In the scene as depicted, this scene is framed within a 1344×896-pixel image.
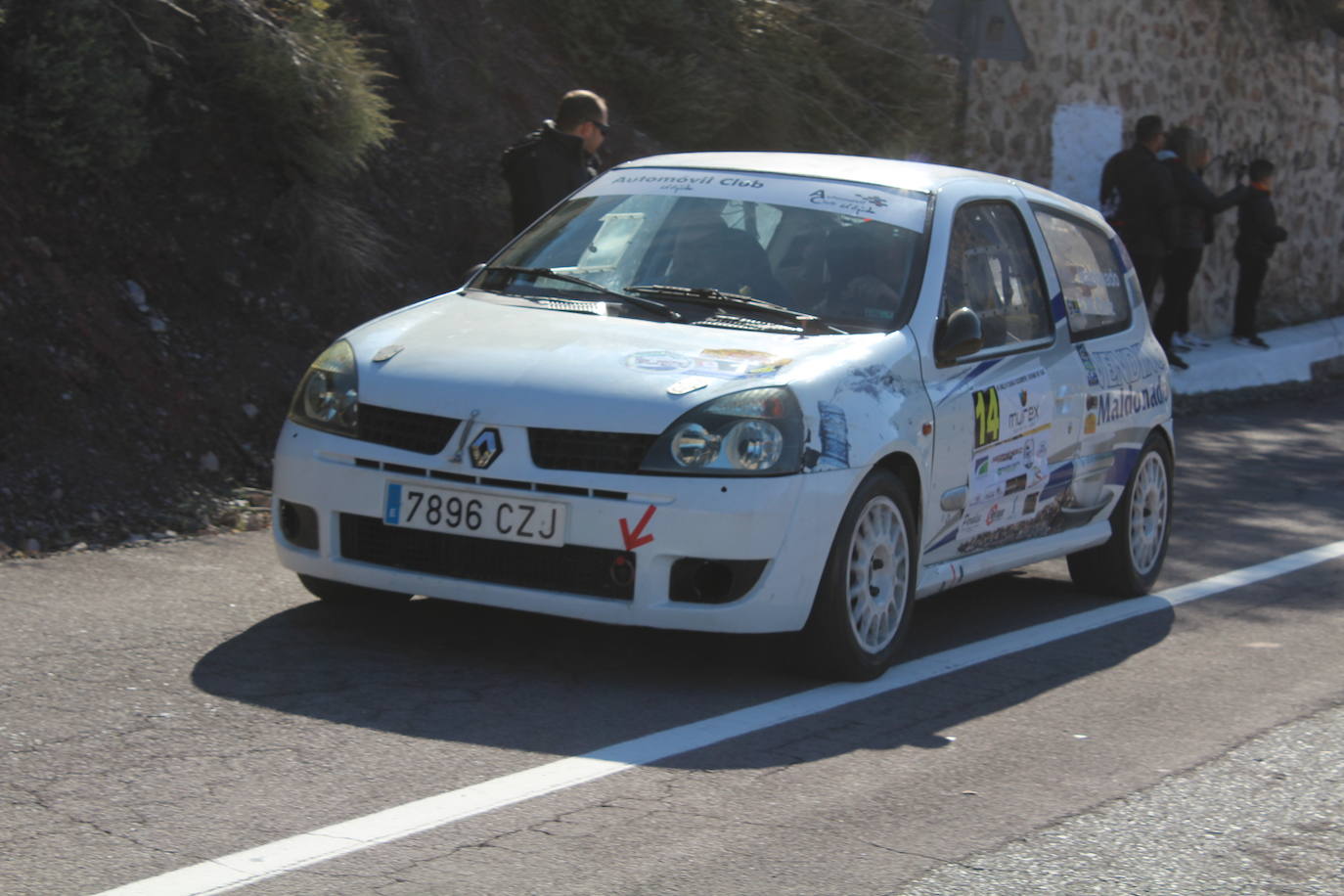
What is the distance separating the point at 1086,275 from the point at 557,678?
3.27 metres

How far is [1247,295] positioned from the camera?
20.2 m

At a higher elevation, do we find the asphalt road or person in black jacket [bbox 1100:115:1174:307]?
person in black jacket [bbox 1100:115:1174:307]

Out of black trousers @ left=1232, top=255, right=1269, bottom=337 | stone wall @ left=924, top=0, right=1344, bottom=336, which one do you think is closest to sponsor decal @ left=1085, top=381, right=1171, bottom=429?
stone wall @ left=924, top=0, right=1344, bottom=336

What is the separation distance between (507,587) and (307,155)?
5811 mm

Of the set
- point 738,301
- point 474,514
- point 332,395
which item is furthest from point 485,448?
point 738,301

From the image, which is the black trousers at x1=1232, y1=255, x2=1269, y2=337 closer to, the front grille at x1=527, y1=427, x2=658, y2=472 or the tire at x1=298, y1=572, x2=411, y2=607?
the tire at x1=298, y1=572, x2=411, y2=607

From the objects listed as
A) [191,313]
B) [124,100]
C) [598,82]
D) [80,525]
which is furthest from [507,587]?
[598,82]

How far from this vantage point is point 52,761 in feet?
15.5

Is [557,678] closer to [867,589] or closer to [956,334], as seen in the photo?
[867,589]

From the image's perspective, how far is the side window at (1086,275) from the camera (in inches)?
301

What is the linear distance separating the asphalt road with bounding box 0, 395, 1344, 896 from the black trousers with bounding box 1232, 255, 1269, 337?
13160mm

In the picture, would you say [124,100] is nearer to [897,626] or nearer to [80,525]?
[80,525]

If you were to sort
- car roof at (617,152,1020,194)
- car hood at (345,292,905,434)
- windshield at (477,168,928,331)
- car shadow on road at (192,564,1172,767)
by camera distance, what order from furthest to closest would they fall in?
car roof at (617,152,1020,194) < windshield at (477,168,928,331) < car hood at (345,292,905,434) < car shadow on road at (192,564,1172,767)

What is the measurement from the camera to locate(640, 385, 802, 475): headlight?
18.3ft
